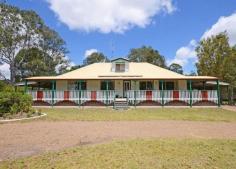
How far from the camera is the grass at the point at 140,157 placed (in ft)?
19.0

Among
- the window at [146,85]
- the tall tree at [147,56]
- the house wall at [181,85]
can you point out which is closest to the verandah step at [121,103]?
the window at [146,85]

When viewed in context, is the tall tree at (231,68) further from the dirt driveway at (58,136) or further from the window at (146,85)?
the dirt driveway at (58,136)

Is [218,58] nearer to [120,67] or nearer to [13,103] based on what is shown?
[120,67]

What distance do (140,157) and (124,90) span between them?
68.1ft

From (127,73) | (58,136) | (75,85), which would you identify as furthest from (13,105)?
(127,73)

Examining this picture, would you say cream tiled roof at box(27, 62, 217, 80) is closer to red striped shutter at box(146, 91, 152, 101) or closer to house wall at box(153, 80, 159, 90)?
house wall at box(153, 80, 159, 90)

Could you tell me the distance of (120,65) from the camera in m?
29.6

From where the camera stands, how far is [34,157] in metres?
6.46

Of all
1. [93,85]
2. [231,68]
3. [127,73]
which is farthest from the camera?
[231,68]

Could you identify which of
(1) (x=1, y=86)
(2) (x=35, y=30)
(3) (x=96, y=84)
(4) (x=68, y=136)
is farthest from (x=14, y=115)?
(2) (x=35, y=30)

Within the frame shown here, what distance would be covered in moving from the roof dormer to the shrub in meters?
14.9

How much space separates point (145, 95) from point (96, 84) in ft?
17.8

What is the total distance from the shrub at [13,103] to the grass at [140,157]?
28.7 feet

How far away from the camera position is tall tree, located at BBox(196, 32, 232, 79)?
35031 millimetres
